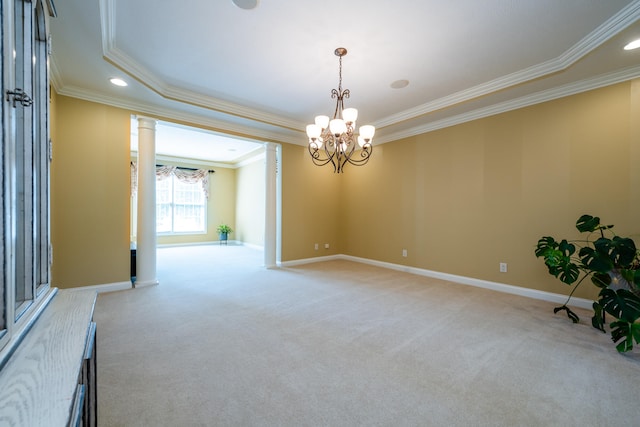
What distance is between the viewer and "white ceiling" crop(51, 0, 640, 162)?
2.30 meters

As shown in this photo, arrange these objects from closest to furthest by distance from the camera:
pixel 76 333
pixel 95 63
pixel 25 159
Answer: pixel 76 333 < pixel 25 159 < pixel 95 63

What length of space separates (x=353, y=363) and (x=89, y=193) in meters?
4.03

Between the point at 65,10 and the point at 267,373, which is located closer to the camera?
the point at 267,373

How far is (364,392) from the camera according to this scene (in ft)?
5.75

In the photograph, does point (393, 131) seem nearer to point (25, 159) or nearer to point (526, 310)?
point (526, 310)

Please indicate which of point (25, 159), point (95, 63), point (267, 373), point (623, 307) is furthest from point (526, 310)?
point (95, 63)

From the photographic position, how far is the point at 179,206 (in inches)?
334

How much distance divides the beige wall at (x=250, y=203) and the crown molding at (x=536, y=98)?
4467 millimetres

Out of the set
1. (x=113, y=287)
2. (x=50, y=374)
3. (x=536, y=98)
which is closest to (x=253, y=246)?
(x=113, y=287)

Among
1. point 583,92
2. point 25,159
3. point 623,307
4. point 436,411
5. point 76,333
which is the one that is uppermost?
point 583,92

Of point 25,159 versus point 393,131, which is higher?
point 393,131

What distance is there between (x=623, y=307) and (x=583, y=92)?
262cm

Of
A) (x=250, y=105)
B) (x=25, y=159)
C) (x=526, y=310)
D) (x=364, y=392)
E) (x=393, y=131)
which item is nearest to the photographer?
(x=25, y=159)

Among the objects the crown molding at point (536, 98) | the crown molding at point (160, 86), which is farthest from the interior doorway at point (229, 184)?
the crown molding at point (536, 98)
